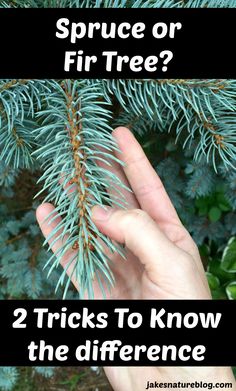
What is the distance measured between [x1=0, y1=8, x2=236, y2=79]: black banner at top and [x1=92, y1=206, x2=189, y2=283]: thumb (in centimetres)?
24

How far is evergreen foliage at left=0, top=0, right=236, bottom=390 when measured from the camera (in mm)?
658

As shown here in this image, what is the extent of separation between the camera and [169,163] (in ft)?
3.70

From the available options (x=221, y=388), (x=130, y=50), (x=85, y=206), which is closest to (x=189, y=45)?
(x=130, y=50)

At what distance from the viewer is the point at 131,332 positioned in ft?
2.79

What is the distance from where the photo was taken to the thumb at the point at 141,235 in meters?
0.73

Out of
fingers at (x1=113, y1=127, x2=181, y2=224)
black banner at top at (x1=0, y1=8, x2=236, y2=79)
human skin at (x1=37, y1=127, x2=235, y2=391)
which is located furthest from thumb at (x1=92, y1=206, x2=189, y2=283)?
black banner at top at (x1=0, y1=8, x2=236, y2=79)

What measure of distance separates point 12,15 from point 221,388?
0.80 m

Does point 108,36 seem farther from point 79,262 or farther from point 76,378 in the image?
point 76,378

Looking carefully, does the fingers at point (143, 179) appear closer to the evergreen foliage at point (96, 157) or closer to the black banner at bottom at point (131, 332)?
the evergreen foliage at point (96, 157)

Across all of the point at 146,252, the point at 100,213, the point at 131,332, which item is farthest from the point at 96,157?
the point at 131,332

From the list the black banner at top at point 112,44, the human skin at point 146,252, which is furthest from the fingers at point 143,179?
the black banner at top at point 112,44

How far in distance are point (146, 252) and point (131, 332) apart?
189 mm

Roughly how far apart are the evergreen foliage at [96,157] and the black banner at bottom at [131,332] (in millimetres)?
83

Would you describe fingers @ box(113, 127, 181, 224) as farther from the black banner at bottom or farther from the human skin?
the black banner at bottom
